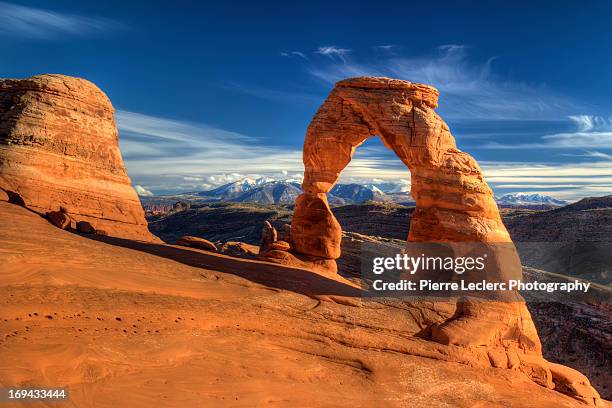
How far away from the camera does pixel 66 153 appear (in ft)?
73.3

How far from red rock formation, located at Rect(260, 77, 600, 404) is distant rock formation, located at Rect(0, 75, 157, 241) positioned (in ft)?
32.1

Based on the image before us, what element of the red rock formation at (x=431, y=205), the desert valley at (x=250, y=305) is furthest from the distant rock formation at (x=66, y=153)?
the red rock formation at (x=431, y=205)

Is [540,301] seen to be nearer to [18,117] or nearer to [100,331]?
[100,331]

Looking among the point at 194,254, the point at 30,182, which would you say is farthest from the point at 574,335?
the point at 30,182

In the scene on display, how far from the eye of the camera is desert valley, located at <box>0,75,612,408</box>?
25.7ft

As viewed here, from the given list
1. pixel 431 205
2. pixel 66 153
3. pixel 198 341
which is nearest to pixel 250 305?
pixel 198 341

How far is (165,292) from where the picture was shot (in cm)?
1184

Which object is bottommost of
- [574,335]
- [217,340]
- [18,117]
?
[574,335]

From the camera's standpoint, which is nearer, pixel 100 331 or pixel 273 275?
pixel 100 331

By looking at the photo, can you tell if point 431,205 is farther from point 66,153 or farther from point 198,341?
point 66,153

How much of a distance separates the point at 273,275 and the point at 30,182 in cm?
1309

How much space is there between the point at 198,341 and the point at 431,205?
12.4 m

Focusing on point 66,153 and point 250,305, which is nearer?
point 250,305

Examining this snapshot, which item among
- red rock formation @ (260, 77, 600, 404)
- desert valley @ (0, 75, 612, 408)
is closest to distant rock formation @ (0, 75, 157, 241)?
desert valley @ (0, 75, 612, 408)
